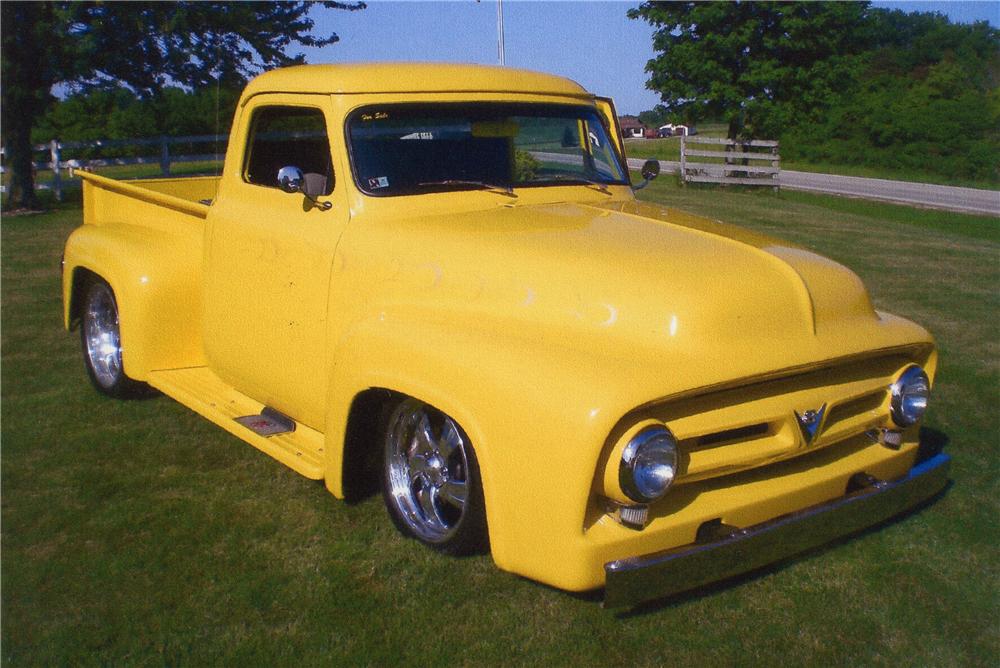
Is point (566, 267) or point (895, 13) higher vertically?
point (895, 13)

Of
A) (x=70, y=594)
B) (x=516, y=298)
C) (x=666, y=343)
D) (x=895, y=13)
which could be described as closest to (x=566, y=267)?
(x=516, y=298)

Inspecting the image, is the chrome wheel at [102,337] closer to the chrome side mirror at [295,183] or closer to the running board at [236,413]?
the running board at [236,413]

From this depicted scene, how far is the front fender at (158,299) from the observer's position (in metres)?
5.03

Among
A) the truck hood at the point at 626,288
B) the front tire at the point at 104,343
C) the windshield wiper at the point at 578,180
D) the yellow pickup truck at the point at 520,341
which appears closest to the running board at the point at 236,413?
the yellow pickup truck at the point at 520,341

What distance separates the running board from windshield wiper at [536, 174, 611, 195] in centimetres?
160

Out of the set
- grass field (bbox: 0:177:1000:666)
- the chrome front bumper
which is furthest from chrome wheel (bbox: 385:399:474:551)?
the chrome front bumper

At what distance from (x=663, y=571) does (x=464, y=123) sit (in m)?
2.31

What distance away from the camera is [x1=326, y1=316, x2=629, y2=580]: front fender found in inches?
110

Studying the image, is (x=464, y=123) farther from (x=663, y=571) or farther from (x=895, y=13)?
(x=895, y=13)

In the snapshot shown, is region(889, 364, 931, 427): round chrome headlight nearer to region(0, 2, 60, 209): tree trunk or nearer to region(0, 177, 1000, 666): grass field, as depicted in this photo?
region(0, 177, 1000, 666): grass field

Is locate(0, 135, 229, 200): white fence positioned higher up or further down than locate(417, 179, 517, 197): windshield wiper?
higher up

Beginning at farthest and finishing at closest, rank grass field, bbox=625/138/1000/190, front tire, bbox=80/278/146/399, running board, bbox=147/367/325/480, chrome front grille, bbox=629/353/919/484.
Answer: grass field, bbox=625/138/1000/190 < front tire, bbox=80/278/146/399 < running board, bbox=147/367/325/480 < chrome front grille, bbox=629/353/919/484

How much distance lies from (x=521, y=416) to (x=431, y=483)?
0.87 m

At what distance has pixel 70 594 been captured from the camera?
11.4 ft
